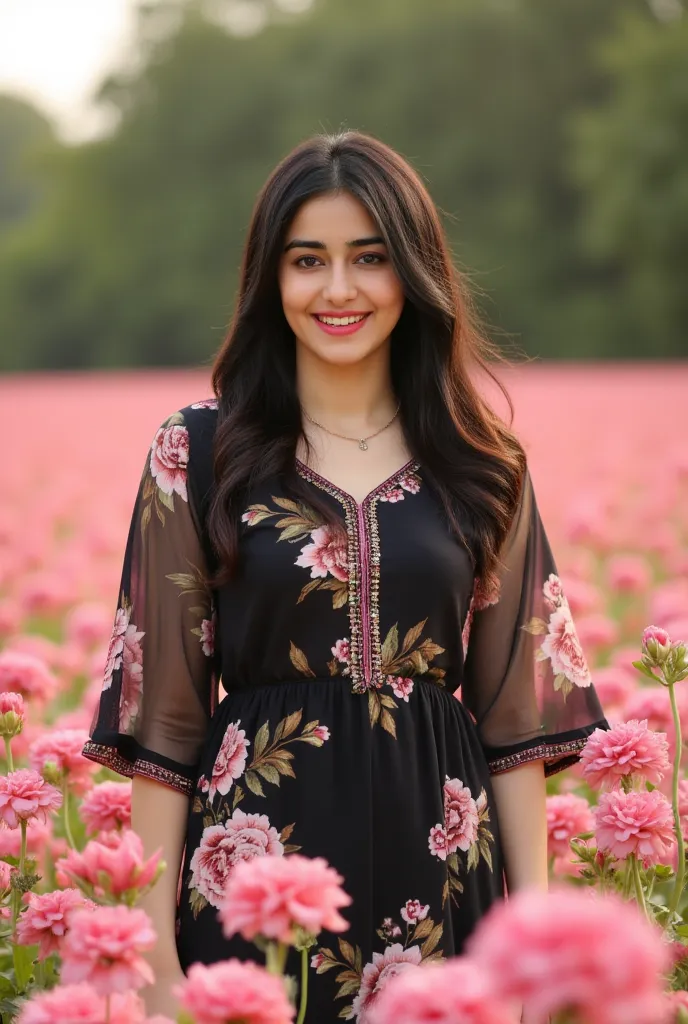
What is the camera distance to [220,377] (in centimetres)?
233

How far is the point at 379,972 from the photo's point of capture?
77.8 inches

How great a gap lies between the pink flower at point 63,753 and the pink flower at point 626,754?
81 cm

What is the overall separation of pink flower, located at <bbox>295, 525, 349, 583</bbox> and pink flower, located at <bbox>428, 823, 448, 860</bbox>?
0.36 m

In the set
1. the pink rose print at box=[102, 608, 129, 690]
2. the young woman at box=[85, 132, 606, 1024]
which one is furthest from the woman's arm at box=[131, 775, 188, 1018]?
the pink rose print at box=[102, 608, 129, 690]

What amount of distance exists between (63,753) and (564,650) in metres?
0.79

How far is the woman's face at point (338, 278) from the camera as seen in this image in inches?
84.7

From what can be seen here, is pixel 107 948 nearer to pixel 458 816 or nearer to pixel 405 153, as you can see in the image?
pixel 458 816

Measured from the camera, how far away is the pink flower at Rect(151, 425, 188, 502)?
6.89 feet

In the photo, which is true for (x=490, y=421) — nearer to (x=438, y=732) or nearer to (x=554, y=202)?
(x=438, y=732)

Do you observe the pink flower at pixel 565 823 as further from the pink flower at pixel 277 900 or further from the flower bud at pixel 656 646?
the pink flower at pixel 277 900

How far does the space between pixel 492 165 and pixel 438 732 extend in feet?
97.0

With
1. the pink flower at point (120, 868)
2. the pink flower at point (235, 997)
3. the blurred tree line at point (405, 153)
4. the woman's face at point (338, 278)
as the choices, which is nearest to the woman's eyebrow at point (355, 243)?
the woman's face at point (338, 278)

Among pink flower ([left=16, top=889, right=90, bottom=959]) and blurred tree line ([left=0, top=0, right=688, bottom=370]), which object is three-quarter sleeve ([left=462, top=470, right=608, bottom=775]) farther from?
blurred tree line ([left=0, top=0, right=688, bottom=370])

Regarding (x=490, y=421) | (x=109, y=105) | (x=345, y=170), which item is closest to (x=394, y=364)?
(x=490, y=421)
